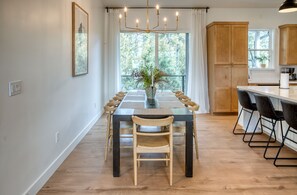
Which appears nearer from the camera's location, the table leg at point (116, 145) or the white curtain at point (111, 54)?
the table leg at point (116, 145)

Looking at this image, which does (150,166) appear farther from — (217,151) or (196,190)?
(217,151)

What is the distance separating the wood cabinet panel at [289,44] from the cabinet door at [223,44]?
4.95 ft

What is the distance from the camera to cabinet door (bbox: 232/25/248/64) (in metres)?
7.19

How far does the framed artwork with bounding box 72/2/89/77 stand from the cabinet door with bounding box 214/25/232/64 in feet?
10.6

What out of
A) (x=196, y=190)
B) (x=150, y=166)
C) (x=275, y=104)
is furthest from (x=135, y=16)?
(x=196, y=190)

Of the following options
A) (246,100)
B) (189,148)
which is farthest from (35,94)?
(246,100)

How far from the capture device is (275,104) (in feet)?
15.9

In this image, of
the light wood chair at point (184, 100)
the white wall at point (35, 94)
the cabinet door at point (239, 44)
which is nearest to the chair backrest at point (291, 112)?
the light wood chair at point (184, 100)

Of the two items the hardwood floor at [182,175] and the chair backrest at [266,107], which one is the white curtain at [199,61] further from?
the chair backrest at [266,107]

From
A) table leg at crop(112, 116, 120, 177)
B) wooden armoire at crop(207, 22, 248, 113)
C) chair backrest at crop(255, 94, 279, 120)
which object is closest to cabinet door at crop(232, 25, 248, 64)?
wooden armoire at crop(207, 22, 248, 113)

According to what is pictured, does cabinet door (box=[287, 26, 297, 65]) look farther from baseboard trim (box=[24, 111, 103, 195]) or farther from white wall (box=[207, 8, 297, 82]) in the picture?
baseboard trim (box=[24, 111, 103, 195])

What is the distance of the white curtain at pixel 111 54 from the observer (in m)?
7.62

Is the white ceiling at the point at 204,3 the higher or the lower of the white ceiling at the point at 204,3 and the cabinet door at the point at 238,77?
the higher

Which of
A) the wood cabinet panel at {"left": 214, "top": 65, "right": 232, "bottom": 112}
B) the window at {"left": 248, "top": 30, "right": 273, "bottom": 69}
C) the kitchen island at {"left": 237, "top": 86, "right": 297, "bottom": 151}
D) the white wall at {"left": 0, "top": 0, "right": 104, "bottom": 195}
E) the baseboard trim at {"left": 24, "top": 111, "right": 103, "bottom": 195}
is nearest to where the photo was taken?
the white wall at {"left": 0, "top": 0, "right": 104, "bottom": 195}
